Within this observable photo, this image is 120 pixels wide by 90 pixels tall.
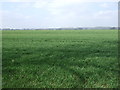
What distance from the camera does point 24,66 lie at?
29.7 ft

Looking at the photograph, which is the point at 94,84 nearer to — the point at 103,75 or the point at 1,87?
the point at 103,75

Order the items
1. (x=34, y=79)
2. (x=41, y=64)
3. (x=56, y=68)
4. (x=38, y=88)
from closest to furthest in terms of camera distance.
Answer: (x=38, y=88), (x=34, y=79), (x=56, y=68), (x=41, y=64)

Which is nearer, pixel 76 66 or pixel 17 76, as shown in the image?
pixel 17 76

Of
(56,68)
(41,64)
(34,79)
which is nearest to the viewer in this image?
(34,79)

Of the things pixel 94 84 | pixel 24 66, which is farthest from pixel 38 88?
pixel 24 66

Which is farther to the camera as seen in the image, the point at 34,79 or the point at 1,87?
the point at 34,79

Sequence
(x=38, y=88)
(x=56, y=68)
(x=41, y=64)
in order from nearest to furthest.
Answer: (x=38, y=88), (x=56, y=68), (x=41, y=64)

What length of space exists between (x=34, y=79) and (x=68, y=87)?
56.8 inches

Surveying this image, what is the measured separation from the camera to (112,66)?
8.98 m

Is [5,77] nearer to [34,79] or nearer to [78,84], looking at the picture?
[34,79]

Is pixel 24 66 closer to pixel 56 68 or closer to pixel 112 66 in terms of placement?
pixel 56 68

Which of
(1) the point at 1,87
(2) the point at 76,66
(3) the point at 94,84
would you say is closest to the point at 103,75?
(3) the point at 94,84

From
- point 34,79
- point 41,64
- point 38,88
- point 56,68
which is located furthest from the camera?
point 41,64

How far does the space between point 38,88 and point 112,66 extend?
3.92 m
